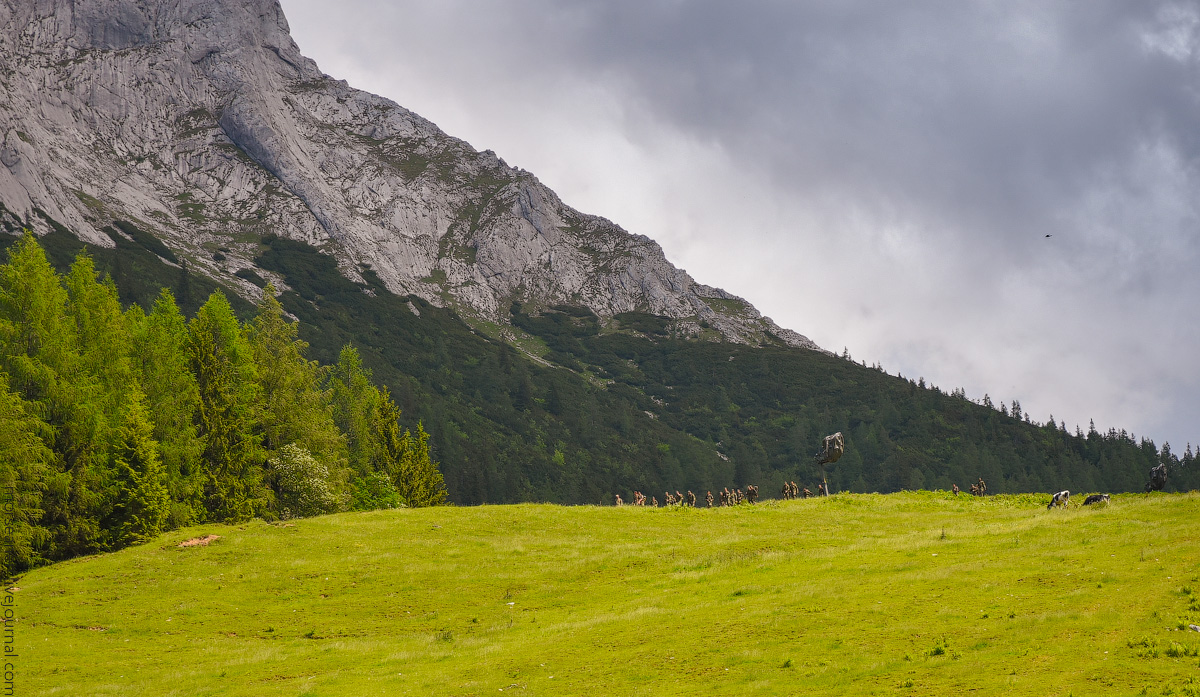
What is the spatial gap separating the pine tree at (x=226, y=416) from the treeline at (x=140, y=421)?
0.32 feet

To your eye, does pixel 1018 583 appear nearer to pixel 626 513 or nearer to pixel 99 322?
pixel 626 513

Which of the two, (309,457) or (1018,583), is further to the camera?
(309,457)

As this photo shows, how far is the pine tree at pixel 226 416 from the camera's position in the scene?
51031 mm

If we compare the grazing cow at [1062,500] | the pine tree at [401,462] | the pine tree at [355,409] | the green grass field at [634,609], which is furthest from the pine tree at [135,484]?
the grazing cow at [1062,500]

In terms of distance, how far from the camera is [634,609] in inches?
1101

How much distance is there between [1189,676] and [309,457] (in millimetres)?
54502

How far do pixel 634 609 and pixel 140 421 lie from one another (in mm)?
30575

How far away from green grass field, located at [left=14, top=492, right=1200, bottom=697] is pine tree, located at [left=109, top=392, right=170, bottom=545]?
2.09 metres

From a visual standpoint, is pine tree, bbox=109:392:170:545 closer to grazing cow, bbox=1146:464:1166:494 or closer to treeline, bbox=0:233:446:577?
treeline, bbox=0:233:446:577

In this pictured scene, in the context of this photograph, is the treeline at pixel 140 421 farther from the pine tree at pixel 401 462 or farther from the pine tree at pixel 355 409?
the pine tree at pixel 355 409

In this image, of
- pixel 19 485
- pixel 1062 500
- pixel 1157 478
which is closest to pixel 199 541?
pixel 19 485

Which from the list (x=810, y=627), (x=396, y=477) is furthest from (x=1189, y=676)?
(x=396, y=477)

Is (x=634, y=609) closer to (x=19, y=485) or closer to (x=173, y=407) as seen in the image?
(x=19, y=485)

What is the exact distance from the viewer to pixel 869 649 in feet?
63.2
